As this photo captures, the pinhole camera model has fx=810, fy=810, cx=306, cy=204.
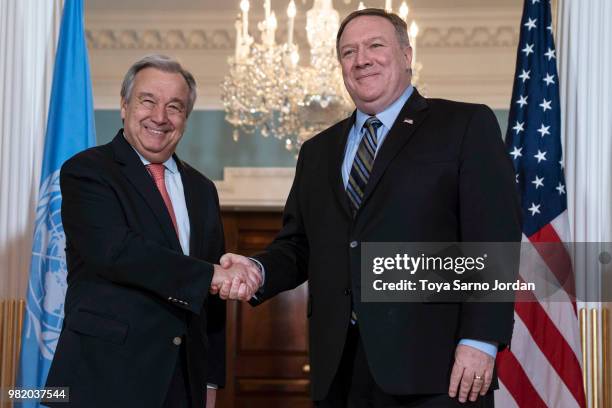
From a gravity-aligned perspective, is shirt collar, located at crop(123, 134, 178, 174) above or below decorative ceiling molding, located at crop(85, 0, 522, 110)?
below

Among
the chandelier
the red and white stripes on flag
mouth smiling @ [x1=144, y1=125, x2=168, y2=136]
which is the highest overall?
the chandelier

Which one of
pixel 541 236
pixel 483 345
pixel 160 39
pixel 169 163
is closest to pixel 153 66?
pixel 169 163

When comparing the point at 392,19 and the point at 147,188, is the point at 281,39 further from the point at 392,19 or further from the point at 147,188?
the point at 147,188

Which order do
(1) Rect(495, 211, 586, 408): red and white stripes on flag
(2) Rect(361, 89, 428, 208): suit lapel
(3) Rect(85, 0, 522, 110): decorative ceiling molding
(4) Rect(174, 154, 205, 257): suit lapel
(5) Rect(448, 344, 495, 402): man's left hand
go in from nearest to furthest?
(5) Rect(448, 344, 495, 402): man's left hand → (2) Rect(361, 89, 428, 208): suit lapel → (4) Rect(174, 154, 205, 257): suit lapel → (1) Rect(495, 211, 586, 408): red and white stripes on flag → (3) Rect(85, 0, 522, 110): decorative ceiling molding

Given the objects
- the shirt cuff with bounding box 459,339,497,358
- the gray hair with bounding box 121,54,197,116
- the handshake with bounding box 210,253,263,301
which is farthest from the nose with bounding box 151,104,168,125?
the shirt cuff with bounding box 459,339,497,358

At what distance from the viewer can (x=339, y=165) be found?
8.14ft

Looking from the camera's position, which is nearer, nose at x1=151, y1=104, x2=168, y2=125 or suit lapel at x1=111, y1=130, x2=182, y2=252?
suit lapel at x1=111, y1=130, x2=182, y2=252

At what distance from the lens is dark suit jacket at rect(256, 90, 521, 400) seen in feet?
7.07

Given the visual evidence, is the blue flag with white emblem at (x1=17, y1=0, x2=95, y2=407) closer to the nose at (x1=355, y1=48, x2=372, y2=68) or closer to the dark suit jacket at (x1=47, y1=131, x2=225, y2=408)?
the dark suit jacket at (x1=47, y1=131, x2=225, y2=408)

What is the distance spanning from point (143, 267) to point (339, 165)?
66 cm

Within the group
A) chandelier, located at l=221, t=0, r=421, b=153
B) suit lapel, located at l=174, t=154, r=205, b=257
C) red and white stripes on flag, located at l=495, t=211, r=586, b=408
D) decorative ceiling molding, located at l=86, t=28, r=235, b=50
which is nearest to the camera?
suit lapel, located at l=174, t=154, r=205, b=257

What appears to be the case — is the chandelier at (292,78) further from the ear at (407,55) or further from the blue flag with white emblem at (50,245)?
the ear at (407,55)

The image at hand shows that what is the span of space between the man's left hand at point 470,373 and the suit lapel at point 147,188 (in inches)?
37.3

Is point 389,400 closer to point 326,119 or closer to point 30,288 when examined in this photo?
point 30,288
